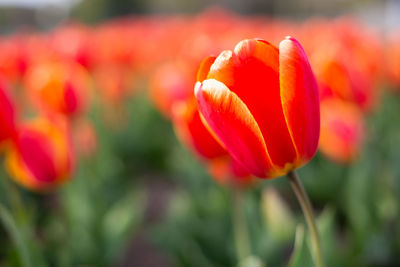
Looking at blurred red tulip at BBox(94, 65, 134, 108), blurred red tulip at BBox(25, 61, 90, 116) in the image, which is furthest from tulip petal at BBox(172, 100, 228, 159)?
blurred red tulip at BBox(94, 65, 134, 108)

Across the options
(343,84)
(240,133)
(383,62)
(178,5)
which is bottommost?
(178,5)

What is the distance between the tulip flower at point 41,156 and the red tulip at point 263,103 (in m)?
0.60

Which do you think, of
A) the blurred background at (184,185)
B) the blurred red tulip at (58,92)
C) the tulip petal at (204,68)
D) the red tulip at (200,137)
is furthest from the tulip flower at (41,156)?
the tulip petal at (204,68)

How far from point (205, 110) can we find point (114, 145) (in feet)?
6.45

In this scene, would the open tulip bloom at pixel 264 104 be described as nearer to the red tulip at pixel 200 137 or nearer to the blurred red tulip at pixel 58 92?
the red tulip at pixel 200 137

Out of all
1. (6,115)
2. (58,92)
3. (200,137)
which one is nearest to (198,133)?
(200,137)

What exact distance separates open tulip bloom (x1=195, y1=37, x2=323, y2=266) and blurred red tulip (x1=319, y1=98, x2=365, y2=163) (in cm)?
62

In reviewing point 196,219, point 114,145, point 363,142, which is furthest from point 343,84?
point 114,145

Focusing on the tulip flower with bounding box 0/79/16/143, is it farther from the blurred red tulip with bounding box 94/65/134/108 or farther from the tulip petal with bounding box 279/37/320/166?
the blurred red tulip with bounding box 94/65/134/108

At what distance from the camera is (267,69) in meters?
0.57

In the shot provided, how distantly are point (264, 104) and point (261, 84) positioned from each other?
24mm

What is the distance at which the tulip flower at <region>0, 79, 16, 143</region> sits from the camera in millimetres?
933

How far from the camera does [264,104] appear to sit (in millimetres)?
576

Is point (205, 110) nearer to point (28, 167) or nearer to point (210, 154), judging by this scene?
point (210, 154)
